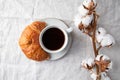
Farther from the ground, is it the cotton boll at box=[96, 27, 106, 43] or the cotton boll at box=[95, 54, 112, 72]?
the cotton boll at box=[96, 27, 106, 43]

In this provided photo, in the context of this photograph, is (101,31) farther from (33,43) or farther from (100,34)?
(33,43)

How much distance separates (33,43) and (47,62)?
2.6 inches

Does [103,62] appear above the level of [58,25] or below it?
below

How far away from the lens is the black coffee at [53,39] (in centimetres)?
63

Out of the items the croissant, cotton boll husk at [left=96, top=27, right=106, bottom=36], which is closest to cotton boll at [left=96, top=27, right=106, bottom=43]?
cotton boll husk at [left=96, top=27, right=106, bottom=36]

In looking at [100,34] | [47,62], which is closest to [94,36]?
[100,34]

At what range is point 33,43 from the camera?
63 centimetres

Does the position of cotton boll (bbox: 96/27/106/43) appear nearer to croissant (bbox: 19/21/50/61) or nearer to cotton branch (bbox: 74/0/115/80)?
cotton branch (bbox: 74/0/115/80)

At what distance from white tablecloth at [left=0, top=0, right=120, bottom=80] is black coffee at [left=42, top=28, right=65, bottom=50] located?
0.14ft

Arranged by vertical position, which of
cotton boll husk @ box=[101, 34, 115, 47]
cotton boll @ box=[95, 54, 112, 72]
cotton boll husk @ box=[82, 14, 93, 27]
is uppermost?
cotton boll husk @ box=[82, 14, 93, 27]

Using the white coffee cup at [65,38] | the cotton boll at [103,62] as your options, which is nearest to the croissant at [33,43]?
the white coffee cup at [65,38]

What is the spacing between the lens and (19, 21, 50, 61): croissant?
0.63 m

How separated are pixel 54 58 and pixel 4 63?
13 cm

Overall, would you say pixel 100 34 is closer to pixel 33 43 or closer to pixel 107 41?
pixel 107 41
